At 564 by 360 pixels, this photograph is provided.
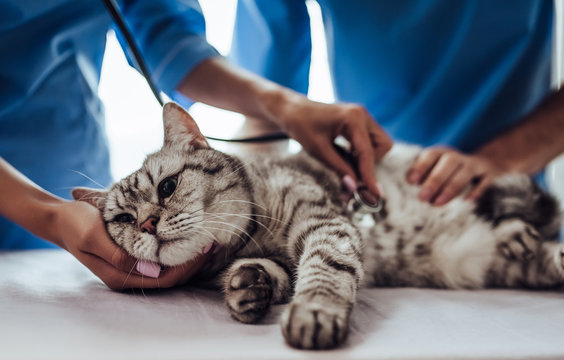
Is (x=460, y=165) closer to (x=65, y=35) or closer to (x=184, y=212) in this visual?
(x=184, y=212)

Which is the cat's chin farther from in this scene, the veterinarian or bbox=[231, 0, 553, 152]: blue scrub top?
bbox=[231, 0, 553, 152]: blue scrub top

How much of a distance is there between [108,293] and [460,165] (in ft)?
3.20

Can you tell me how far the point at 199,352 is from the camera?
0.48m

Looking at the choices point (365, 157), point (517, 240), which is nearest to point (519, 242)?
point (517, 240)

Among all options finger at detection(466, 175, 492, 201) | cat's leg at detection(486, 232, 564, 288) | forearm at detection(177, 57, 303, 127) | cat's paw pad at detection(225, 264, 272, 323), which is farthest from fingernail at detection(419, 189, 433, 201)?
cat's paw pad at detection(225, 264, 272, 323)

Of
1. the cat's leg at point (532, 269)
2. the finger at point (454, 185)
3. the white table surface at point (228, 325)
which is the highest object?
the finger at point (454, 185)

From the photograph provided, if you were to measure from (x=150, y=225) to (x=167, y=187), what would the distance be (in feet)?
0.34

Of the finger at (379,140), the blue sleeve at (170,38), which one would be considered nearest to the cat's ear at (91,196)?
the blue sleeve at (170,38)

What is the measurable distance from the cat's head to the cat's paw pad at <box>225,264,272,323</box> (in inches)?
4.4

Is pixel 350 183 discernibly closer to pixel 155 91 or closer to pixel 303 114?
pixel 303 114

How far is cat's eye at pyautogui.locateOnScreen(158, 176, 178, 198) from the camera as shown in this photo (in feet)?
2.60

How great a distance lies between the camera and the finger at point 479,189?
1127 millimetres

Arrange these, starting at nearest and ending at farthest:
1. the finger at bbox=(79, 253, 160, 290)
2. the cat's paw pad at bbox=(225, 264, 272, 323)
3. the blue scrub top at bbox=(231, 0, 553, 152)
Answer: the cat's paw pad at bbox=(225, 264, 272, 323), the finger at bbox=(79, 253, 160, 290), the blue scrub top at bbox=(231, 0, 553, 152)

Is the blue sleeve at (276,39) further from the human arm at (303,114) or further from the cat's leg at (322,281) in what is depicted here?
the cat's leg at (322,281)
